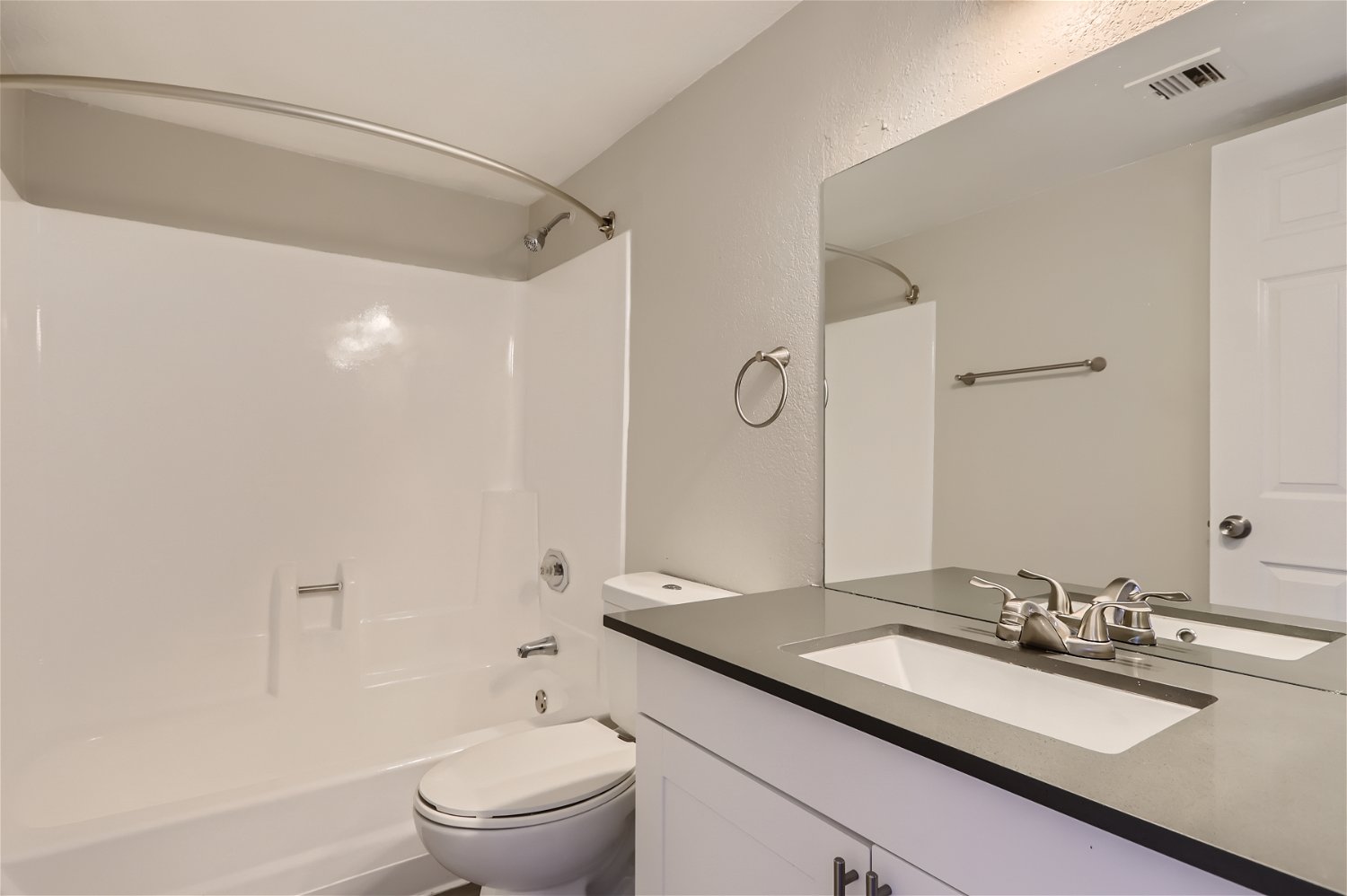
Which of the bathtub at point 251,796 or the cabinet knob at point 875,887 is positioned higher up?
the cabinet knob at point 875,887

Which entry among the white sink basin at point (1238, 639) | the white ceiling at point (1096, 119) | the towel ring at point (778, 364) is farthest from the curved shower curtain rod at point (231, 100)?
the white sink basin at point (1238, 639)

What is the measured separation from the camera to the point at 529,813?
147 cm

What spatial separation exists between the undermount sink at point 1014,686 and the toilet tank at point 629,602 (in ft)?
2.10

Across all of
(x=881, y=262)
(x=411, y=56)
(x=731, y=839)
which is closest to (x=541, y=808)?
(x=731, y=839)

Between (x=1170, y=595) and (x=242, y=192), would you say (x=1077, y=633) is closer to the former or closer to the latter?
(x=1170, y=595)

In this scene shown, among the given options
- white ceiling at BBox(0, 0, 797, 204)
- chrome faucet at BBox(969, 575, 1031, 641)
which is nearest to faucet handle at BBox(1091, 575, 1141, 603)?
chrome faucet at BBox(969, 575, 1031, 641)

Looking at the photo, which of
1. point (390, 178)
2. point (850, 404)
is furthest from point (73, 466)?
point (850, 404)

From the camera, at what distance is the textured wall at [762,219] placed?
→ 1314mm

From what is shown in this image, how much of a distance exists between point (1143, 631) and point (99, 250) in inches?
108

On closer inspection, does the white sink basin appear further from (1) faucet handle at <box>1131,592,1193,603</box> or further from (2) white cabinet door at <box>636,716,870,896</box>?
(2) white cabinet door at <box>636,716,870,896</box>

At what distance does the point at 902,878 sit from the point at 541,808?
0.95 m

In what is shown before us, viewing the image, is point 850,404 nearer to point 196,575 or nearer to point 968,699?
point 968,699

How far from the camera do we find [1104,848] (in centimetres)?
58

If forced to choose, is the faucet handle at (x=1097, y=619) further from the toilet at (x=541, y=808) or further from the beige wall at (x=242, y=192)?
the beige wall at (x=242, y=192)
